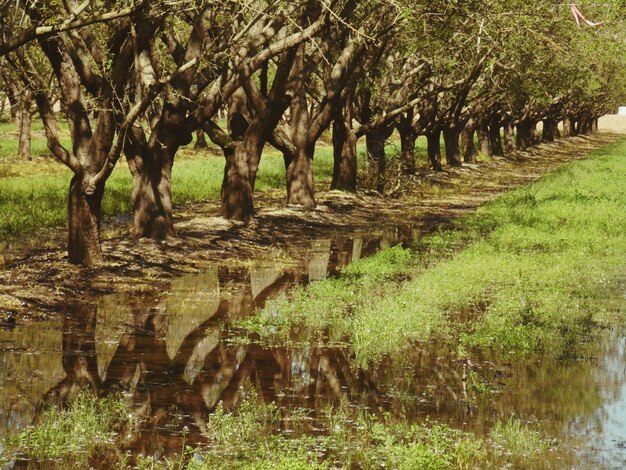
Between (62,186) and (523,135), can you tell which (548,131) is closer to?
(523,135)

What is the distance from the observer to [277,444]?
7641mm

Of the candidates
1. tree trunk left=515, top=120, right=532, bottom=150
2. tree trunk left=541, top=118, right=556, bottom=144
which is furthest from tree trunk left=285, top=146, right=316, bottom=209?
tree trunk left=541, top=118, right=556, bottom=144

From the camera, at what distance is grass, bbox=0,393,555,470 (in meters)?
7.17

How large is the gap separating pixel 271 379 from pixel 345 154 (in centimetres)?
2185

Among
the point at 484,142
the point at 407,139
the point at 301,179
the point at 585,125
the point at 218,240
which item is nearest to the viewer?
the point at 218,240

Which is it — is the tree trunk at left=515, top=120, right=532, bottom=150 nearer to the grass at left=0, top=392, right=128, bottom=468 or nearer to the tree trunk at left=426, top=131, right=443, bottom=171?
the tree trunk at left=426, top=131, right=443, bottom=171

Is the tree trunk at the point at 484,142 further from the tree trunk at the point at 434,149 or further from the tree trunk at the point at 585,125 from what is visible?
the tree trunk at the point at 585,125

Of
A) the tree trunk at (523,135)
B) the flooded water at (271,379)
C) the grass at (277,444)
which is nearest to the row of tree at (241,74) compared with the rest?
the flooded water at (271,379)

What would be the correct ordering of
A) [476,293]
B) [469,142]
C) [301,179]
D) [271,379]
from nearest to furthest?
1. [271,379]
2. [476,293]
3. [301,179]
4. [469,142]

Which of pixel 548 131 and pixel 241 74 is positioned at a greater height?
pixel 241 74

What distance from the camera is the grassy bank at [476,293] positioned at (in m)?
11.6

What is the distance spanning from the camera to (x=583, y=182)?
3528 cm

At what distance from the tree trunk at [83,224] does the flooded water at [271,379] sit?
Result: 10.1 feet

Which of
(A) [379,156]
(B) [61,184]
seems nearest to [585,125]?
(A) [379,156]
